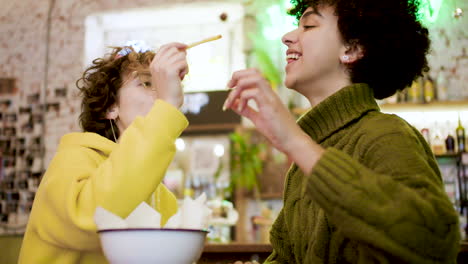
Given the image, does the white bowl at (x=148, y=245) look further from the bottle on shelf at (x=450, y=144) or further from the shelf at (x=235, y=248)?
the bottle on shelf at (x=450, y=144)

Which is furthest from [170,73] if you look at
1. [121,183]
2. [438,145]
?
[438,145]

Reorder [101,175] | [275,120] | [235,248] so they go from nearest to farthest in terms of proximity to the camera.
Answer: [275,120] < [101,175] < [235,248]

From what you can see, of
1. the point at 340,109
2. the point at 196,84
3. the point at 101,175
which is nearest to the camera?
the point at 101,175

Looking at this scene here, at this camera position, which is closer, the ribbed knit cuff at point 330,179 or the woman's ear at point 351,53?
the ribbed knit cuff at point 330,179

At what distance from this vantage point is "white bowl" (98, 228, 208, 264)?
826 mm

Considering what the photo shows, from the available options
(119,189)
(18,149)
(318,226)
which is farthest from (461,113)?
(18,149)

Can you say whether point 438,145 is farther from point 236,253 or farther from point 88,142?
point 88,142

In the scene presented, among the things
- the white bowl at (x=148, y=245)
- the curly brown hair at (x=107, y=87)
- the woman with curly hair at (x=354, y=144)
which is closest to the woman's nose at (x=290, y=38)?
the woman with curly hair at (x=354, y=144)

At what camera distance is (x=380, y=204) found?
0.85m

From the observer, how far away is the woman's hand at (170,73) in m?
1.12

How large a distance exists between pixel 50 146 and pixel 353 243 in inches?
167

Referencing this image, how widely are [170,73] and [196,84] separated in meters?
3.87

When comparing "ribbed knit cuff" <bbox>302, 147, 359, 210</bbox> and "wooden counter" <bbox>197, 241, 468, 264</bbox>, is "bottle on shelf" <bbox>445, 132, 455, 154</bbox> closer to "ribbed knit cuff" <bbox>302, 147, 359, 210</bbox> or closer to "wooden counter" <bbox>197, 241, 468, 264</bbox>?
"wooden counter" <bbox>197, 241, 468, 264</bbox>

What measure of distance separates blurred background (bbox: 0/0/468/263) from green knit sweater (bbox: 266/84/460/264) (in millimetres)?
3159
